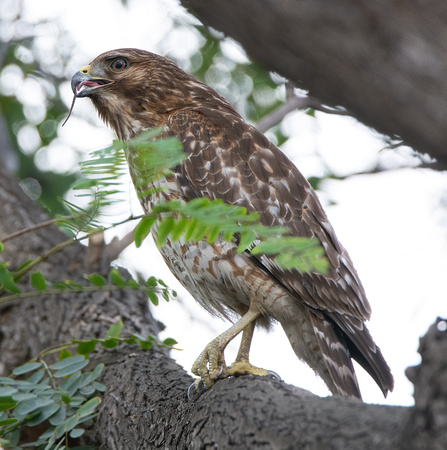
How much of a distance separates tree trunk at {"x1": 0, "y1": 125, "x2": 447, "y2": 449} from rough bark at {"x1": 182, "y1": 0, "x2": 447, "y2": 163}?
1.75 ft

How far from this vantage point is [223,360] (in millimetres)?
3107

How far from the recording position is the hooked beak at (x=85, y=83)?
12.9 feet

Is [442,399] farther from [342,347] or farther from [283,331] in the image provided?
[283,331]

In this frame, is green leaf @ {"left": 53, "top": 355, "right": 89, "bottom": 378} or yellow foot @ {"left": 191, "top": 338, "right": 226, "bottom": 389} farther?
green leaf @ {"left": 53, "top": 355, "right": 89, "bottom": 378}

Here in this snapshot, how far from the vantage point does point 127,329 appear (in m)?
3.79

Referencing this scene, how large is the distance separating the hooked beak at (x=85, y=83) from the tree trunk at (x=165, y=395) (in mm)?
1097

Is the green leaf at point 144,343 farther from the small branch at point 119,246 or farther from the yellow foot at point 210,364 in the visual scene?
the small branch at point 119,246

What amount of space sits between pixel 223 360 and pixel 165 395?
1.09ft

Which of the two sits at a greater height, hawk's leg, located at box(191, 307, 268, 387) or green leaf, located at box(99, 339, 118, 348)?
hawk's leg, located at box(191, 307, 268, 387)

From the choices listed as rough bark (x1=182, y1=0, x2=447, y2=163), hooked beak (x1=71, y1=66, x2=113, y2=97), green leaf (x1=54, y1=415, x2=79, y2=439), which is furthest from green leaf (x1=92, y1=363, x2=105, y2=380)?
rough bark (x1=182, y1=0, x2=447, y2=163)

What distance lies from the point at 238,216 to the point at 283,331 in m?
1.78

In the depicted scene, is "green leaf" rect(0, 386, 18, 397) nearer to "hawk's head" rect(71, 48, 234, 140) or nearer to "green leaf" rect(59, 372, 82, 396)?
"green leaf" rect(59, 372, 82, 396)

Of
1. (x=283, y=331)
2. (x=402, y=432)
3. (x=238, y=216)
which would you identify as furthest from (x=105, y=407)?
(x=402, y=432)

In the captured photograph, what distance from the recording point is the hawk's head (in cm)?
390
